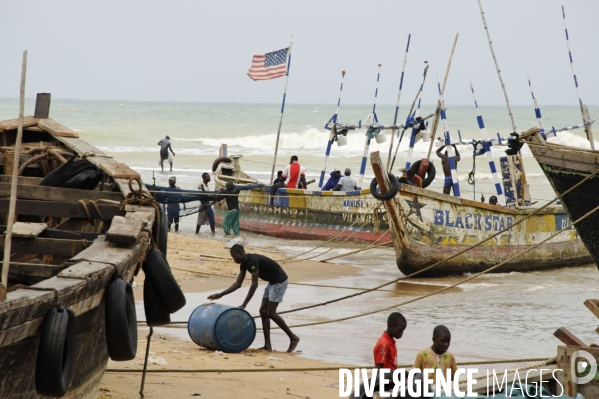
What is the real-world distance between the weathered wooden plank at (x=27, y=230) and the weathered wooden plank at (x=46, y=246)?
52 millimetres

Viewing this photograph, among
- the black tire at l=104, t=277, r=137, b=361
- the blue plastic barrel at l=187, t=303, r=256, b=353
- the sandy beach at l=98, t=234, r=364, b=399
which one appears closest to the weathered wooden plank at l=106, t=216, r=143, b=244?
the black tire at l=104, t=277, r=137, b=361

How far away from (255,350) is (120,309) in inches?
154

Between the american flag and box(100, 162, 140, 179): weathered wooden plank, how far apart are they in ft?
41.3

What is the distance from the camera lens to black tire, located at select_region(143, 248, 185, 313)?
19.7 ft

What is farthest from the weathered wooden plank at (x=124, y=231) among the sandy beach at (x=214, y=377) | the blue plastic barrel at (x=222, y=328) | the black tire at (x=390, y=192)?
the black tire at (x=390, y=192)

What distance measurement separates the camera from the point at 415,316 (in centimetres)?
1108

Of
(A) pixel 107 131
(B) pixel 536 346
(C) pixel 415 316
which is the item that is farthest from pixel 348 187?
(A) pixel 107 131

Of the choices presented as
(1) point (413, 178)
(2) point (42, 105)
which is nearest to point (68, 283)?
(2) point (42, 105)

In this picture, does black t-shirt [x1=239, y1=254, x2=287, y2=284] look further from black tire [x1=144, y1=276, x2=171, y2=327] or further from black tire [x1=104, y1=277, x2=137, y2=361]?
black tire [x1=104, y1=277, x2=137, y2=361]

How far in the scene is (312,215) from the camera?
63.7 ft

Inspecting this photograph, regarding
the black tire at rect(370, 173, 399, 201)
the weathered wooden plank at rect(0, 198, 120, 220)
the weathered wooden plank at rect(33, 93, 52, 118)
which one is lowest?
the weathered wooden plank at rect(0, 198, 120, 220)

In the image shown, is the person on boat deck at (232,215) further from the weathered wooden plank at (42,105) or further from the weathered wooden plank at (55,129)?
the weathered wooden plank at (55,129)

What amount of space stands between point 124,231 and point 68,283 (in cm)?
128

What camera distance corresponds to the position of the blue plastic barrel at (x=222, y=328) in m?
8.35
